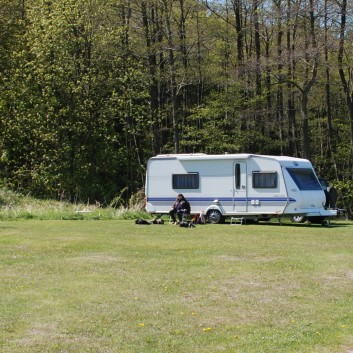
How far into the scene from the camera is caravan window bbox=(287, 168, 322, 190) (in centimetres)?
2183

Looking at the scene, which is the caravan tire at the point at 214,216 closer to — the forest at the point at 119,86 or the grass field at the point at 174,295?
the grass field at the point at 174,295

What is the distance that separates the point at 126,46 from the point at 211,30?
506cm

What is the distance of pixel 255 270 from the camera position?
11.3 m

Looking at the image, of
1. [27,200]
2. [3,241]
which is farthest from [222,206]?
[27,200]

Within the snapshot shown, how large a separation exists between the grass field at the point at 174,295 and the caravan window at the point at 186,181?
279 inches

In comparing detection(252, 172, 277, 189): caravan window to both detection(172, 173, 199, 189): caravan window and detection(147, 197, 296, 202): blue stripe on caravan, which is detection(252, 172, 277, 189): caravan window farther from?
detection(172, 173, 199, 189): caravan window

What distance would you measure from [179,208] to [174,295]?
1284cm

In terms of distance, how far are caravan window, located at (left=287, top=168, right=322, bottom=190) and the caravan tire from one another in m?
3.02

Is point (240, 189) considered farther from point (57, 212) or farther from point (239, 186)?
point (57, 212)

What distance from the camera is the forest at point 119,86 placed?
3397 cm

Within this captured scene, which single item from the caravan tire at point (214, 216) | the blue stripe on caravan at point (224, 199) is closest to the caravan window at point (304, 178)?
the blue stripe on caravan at point (224, 199)

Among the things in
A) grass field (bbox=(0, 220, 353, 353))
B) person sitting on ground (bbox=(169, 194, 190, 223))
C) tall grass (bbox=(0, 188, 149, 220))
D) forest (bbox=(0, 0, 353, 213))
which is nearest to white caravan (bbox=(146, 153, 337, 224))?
person sitting on ground (bbox=(169, 194, 190, 223))

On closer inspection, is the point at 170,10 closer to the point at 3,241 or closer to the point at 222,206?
the point at 222,206

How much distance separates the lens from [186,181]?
76.5 feet
